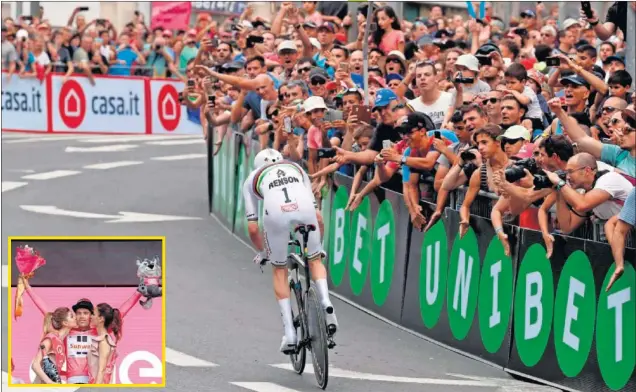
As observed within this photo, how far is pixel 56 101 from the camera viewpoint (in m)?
32.6

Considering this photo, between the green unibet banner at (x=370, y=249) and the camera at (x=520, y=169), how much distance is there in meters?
3.34

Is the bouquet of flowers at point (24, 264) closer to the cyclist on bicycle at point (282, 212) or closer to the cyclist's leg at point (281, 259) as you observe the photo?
the cyclist on bicycle at point (282, 212)

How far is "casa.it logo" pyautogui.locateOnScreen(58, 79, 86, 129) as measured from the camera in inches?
1280

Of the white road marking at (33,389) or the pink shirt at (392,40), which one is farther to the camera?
the pink shirt at (392,40)

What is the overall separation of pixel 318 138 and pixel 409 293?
6.91 feet

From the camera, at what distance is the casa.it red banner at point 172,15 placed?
34.1 metres

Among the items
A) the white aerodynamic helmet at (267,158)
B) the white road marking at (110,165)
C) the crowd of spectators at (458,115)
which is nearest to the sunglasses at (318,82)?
the crowd of spectators at (458,115)

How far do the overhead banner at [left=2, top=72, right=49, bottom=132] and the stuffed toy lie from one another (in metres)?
24.7

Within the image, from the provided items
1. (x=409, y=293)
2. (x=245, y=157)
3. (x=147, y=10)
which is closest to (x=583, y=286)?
(x=409, y=293)

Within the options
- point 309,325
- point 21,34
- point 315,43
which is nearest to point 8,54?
point 21,34

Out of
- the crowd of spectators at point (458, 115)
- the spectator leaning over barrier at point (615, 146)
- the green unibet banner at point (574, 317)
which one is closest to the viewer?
the green unibet banner at point (574, 317)

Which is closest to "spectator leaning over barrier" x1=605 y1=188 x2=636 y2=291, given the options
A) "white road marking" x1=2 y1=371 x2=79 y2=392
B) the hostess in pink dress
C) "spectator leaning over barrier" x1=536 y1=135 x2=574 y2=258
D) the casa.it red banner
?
"spectator leaning over barrier" x1=536 y1=135 x2=574 y2=258

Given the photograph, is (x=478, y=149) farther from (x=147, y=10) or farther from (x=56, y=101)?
(x=147, y=10)

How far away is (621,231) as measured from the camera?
396 inches
